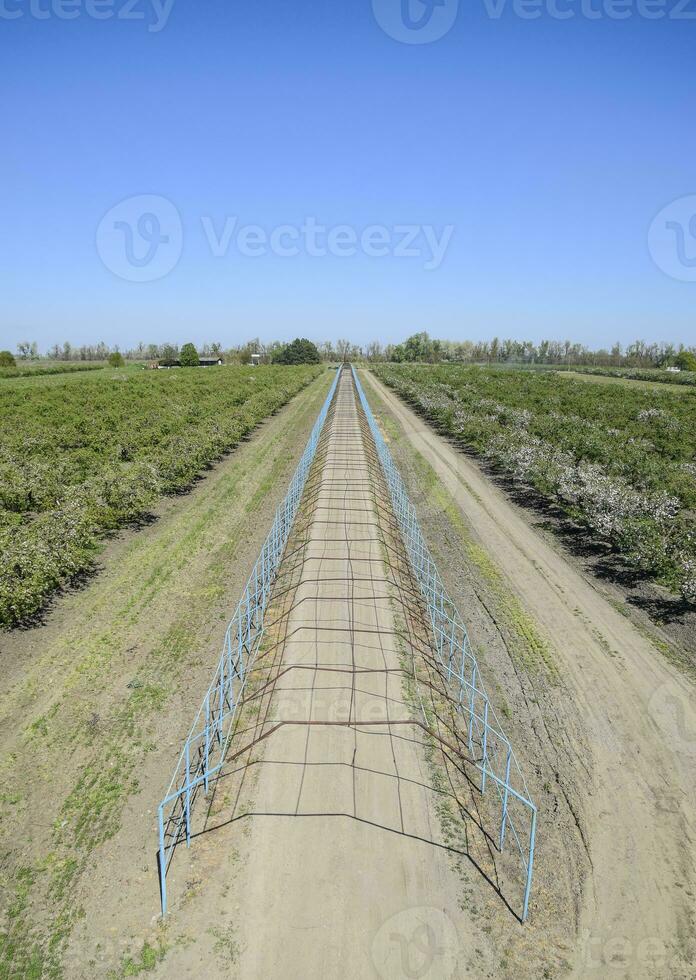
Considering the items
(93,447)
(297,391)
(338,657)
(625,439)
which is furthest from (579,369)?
(338,657)

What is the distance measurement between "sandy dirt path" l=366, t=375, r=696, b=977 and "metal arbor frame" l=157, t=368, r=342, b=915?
6.05 metres

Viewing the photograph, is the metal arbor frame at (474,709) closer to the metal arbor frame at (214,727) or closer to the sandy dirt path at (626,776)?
the sandy dirt path at (626,776)

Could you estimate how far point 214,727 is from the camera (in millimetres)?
11422

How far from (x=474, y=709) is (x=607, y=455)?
22710 mm

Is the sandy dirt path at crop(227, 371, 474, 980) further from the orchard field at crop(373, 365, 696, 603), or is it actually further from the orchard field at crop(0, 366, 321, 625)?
the orchard field at crop(373, 365, 696, 603)

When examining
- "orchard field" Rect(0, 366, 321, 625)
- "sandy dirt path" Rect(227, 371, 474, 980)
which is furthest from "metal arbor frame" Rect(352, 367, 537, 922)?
"orchard field" Rect(0, 366, 321, 625)

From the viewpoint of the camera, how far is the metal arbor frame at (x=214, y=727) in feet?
29.6

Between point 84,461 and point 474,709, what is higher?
point 84,461

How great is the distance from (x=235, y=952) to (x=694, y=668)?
12.8 meters

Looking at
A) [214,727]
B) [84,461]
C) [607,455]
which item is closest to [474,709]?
[214,727]

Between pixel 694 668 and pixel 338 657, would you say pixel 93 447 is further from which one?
pixel 694 668

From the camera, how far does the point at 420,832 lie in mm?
9273

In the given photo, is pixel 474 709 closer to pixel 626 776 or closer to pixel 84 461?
pixel 626 776

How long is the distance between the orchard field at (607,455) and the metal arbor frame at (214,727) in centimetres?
1301
